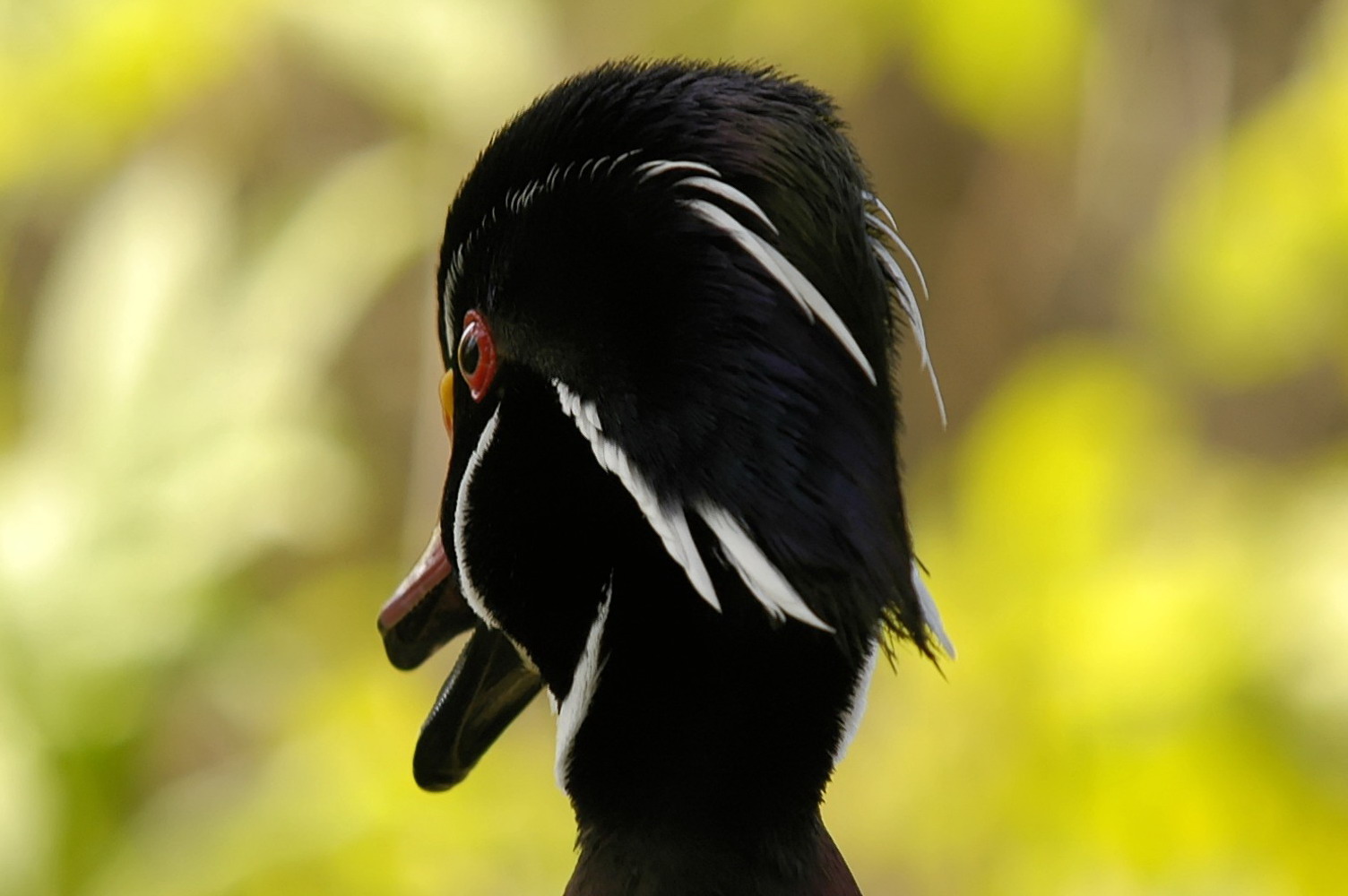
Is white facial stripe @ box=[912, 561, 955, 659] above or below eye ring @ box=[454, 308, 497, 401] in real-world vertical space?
below

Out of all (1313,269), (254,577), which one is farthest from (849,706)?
(254,577)

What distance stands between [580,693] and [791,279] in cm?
18

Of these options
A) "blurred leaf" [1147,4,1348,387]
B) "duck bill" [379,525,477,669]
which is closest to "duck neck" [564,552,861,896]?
"duck bill" [379,525,477,669]

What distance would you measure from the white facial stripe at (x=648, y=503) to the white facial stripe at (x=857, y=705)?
0.07 m

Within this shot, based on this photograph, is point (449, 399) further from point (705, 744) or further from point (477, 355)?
point (705, 744)

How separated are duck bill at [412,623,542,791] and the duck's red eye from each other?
125 mm

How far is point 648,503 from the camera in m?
0.49

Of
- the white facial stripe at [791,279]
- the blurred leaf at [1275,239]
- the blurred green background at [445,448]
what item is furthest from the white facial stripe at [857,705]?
the blurred leaf at [1275,239]

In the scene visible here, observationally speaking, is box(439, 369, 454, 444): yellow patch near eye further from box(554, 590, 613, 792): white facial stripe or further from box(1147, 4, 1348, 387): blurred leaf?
box(1147, 4, 1348, 387): blurred leaf

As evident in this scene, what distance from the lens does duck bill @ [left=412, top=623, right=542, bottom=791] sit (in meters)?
0.64

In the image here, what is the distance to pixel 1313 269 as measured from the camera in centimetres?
122

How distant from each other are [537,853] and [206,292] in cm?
64

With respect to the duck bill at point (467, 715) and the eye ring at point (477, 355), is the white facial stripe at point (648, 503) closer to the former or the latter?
the eye ring at point (477, 355)

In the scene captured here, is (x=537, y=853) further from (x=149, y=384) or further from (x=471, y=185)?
(x=471, y=185)
